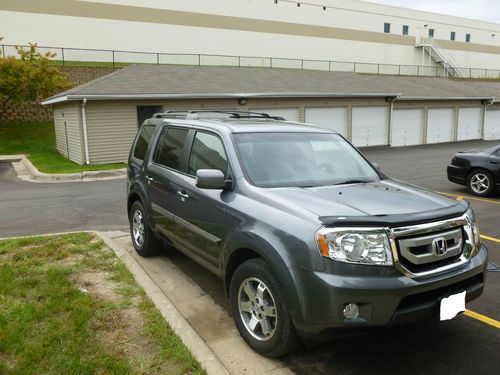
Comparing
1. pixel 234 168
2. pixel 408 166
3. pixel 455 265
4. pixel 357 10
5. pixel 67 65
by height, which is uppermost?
pixel 357 10

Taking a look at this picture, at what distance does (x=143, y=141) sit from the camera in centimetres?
607

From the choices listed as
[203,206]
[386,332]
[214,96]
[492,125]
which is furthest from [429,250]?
[492,125]

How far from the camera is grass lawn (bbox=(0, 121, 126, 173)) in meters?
16.7

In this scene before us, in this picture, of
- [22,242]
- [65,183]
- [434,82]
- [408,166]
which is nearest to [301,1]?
[434,82]

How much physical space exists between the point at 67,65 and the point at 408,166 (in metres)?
22.6

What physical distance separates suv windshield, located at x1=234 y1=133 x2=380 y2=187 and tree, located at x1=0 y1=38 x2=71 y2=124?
22411 mm

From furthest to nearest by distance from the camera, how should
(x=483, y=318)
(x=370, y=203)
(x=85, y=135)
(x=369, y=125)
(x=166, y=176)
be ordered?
(x=369, y=125), (x=85, y=135), (x=166, y=176), (x=483, y=318), (x=370, y=203)

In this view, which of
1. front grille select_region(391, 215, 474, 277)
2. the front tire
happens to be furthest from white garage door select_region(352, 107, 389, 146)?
the front tire

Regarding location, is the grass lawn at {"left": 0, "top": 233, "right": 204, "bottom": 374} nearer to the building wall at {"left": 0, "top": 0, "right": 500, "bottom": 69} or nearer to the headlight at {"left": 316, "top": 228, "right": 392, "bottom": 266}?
the headlight at {"left": 316, "top": 228, "right": 392, "bottom": 266}

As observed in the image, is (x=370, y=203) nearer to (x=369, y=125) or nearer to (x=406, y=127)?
(x=369, y=125)

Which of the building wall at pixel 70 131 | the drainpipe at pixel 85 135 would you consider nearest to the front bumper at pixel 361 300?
the drainpipe at pixel 85 135

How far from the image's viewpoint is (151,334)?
12.4 feet

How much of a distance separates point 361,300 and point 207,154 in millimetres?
2236

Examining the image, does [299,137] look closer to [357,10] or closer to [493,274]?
[493,274]
